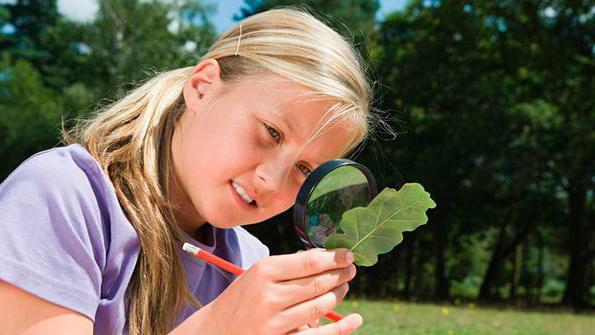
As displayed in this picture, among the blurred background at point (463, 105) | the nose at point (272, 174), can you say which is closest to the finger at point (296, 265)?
the nose at point (272, 174)

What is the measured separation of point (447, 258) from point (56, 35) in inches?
820

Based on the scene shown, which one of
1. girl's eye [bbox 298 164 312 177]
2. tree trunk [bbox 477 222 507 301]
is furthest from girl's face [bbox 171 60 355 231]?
tree trunk [bbox 477 222 507 301]

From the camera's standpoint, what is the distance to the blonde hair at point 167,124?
1807 millimetres

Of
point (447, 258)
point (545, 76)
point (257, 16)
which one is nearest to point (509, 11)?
point (545, 76)

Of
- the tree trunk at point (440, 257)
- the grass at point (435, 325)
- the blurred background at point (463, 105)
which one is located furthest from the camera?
the tree trunk at point (440, 257)

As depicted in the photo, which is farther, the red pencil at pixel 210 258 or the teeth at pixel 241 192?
the teeth at pixel 241 192

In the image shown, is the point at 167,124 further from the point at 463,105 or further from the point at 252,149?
the point at 463,105

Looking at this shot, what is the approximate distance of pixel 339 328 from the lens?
1475mm

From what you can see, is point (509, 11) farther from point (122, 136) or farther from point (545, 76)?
point (122, 136)

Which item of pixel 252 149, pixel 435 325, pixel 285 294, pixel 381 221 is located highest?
pixel 252 149

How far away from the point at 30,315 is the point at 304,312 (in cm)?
57

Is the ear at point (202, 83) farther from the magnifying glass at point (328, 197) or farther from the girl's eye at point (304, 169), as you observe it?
the magnifying glass at point (328, 197)

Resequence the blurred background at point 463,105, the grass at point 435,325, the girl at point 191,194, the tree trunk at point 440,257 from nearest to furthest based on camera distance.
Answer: the girl at point 191,194
the grass at point 435,325
the blurred background at point 463,105
the tree trunk at point 440,257

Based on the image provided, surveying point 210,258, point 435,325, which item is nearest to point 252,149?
point 210,258
